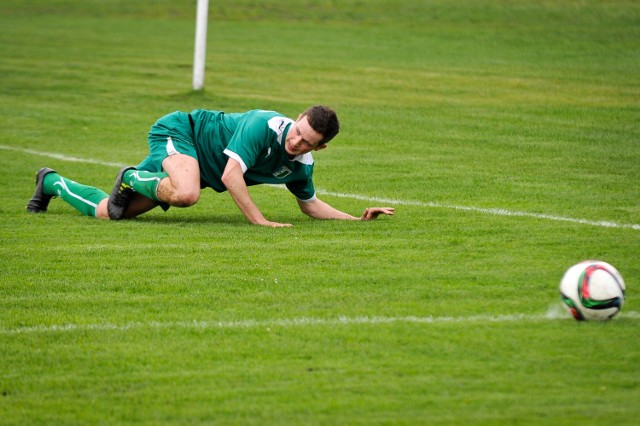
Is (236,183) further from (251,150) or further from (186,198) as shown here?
(186,198)

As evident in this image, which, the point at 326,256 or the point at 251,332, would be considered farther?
the point at 326,256

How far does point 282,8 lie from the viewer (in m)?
39.1

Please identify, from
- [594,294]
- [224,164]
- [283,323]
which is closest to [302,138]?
[224,164]

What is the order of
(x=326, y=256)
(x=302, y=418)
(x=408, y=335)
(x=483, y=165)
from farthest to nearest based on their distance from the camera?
(x=483, y=165) → (x=326, y=256) → (x=408, y=335) → (x=302, y=418)

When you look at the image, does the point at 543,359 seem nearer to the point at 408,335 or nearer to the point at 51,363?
the point at 408,335

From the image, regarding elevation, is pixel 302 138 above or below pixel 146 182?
above

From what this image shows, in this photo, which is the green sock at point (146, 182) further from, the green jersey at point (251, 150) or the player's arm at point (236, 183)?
the player's arm at point (236, 183)

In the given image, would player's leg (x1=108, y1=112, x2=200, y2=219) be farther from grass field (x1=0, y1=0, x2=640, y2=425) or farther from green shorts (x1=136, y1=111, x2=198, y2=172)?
grass field (x1=0, y1=0, x2=640, y2=425)

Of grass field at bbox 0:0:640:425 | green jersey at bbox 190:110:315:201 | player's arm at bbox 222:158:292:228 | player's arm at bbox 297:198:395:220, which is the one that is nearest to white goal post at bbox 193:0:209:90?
grass field at bbox 0:0:640:425

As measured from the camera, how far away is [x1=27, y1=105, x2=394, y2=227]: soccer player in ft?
29.8

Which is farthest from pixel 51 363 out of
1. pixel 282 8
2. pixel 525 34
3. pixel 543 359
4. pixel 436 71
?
pixel 282 8

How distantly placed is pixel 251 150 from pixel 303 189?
0.75 metres

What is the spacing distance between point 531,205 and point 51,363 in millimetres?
5853

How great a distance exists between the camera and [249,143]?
9.14 m
